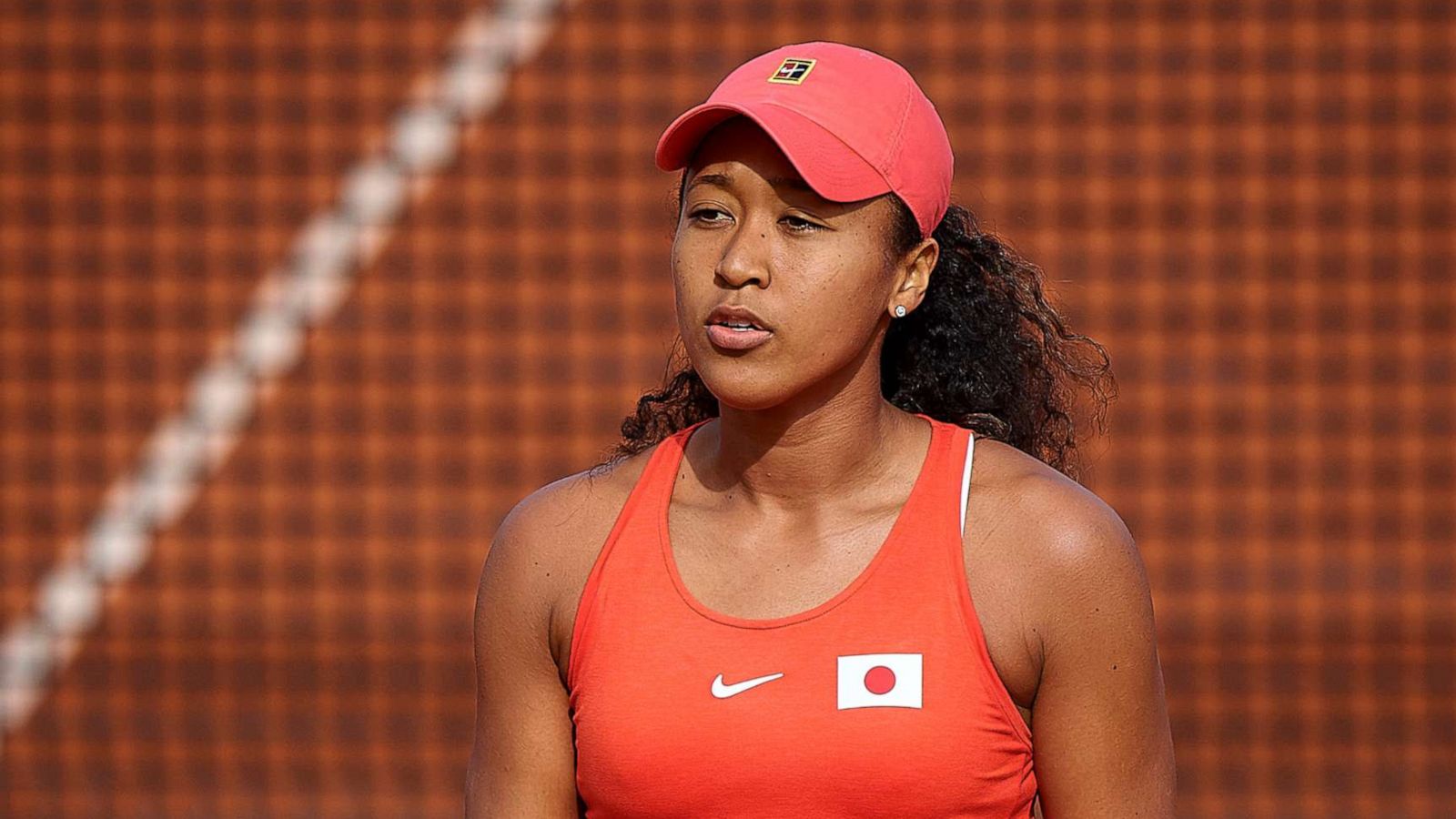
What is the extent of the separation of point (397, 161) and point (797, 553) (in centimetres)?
376

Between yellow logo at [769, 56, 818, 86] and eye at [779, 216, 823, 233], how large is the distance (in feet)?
0.49

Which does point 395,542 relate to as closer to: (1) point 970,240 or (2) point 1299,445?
(2) point 1299,445

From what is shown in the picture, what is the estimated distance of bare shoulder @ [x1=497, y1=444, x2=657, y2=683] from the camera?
2.21 m

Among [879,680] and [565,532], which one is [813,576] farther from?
[565,532]

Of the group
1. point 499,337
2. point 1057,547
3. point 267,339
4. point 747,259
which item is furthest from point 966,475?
point 267,339

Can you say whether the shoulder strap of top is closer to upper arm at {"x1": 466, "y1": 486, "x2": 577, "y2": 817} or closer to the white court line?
upper arm at {"x1": 466, "y1": 486, "x2": 577, "y2": 817}

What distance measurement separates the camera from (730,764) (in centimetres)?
205

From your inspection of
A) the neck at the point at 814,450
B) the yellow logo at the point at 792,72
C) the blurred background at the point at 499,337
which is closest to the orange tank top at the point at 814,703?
the neck at the point at 814,450

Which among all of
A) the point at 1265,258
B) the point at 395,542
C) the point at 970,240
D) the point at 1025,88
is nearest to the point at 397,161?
the point at 395,542

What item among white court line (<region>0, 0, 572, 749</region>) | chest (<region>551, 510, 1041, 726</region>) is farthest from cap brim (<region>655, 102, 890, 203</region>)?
white court line (<region>0, 0, 572, 749</region>)

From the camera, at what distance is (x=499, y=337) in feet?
18.8

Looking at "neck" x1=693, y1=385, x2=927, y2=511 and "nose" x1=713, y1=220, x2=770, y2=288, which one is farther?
"neck" x1=693, y1=385, x2=927, y2=511

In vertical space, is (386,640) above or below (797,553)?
below

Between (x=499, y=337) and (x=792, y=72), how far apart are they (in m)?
3.62
